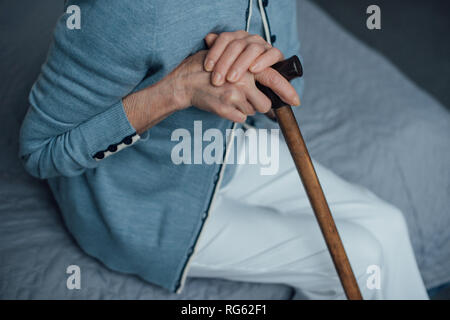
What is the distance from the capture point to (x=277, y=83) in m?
0.65

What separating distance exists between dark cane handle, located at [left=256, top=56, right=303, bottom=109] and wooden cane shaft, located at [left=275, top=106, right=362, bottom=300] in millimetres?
16

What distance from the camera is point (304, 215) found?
0.96 meters

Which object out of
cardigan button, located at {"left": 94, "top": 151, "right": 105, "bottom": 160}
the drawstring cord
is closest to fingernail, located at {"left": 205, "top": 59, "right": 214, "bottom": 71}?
the drawstring cord

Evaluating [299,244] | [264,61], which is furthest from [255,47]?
[299,244]

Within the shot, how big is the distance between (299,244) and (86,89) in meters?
0.53

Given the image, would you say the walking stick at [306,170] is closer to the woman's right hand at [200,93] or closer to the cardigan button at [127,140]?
the woman's right hand at [200,93]

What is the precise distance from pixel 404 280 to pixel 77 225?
2.34ft

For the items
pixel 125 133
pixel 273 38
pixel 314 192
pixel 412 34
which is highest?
pixel 273 38

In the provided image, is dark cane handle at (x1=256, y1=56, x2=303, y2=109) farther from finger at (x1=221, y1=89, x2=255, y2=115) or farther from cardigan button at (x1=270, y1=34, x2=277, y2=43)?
cardigan button at (x1=270, y1=34, x2=277, y2=43)

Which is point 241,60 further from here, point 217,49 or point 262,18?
point 262,18

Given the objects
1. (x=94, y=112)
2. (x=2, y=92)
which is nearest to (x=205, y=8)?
(x=94, y=112)

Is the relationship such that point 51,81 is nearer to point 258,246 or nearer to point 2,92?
point 258,246

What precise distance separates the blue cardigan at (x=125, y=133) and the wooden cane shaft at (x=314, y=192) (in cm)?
16

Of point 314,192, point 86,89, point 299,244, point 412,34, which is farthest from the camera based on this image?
point 412,34
